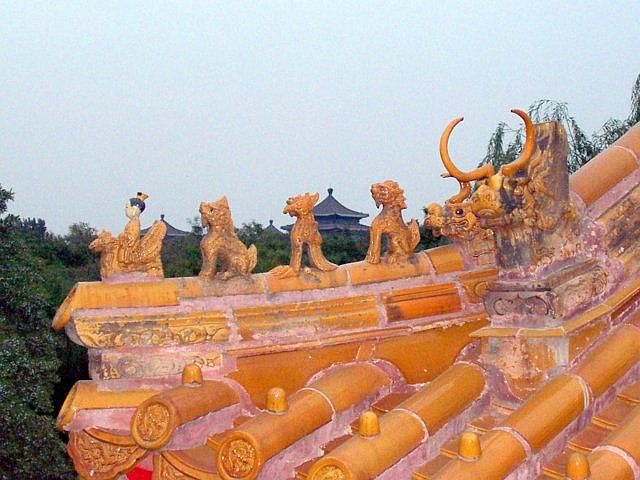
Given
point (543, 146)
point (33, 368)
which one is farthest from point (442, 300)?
point (33, 368)

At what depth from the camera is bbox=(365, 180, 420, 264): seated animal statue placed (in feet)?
11.7

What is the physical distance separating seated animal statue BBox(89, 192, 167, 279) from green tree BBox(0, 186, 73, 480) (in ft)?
23.0

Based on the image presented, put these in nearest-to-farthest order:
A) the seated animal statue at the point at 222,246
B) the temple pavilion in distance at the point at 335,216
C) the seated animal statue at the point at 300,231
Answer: the seated animal statue at the point at 222,246, the seated animal statue at the point at 300,231, the temple pavilion in distance at the point at 335,216

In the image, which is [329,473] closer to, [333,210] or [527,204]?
[527,204]

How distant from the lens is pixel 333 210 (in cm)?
3644

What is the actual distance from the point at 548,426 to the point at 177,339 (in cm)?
154

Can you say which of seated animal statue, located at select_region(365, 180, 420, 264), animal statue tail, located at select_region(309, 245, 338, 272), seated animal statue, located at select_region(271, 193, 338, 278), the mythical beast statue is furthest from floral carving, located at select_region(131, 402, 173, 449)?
the mythical beast statue

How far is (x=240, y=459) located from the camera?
8.94ft

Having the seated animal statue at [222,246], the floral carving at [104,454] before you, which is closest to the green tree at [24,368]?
the floral carving at [104,454]

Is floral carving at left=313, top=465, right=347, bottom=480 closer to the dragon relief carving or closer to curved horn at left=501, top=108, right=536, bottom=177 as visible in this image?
the dragon relief carving

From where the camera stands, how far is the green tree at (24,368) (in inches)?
374

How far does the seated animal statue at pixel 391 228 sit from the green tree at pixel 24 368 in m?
7.30

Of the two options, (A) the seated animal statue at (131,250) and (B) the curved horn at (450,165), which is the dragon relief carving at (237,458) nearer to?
(A) the seated animal statue at (131,250)

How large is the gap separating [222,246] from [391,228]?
82 centimetres
